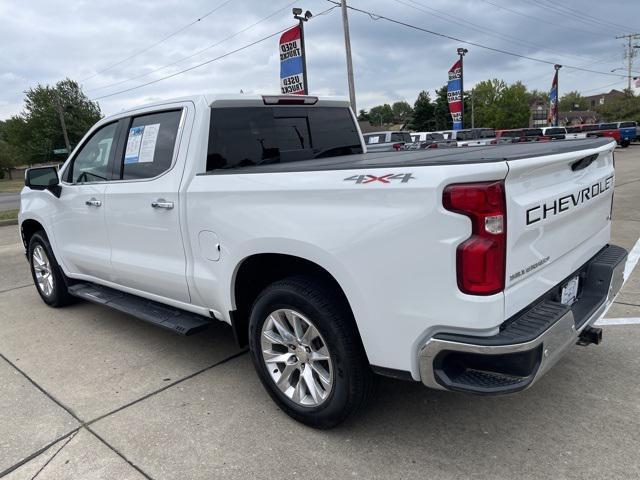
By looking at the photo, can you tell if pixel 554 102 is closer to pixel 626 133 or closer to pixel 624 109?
pixel 626 133

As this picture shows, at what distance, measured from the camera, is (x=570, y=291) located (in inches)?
114

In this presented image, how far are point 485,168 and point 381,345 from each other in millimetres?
950

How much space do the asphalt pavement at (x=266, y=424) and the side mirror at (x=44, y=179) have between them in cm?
151

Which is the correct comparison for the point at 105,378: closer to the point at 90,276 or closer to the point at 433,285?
the point at 90,276

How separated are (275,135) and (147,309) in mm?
1654

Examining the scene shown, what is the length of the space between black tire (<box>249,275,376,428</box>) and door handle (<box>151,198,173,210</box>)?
96 cm

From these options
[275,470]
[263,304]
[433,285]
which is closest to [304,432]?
[275,470]

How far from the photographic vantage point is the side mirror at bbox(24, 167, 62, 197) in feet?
15.6

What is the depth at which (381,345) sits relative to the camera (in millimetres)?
2445

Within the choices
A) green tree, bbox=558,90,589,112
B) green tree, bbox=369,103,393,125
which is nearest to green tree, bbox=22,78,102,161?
green tree, bbox=369,103,393,125

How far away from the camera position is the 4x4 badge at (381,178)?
2.24m

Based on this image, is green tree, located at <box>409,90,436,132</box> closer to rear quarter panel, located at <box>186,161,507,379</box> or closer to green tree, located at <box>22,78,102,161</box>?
green tree, located at <box>22,78,102,161</box>

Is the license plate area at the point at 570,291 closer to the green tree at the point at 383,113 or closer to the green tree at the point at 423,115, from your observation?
the green tree at the point at 423,115

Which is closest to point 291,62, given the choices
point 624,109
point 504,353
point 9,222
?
point 9,222
